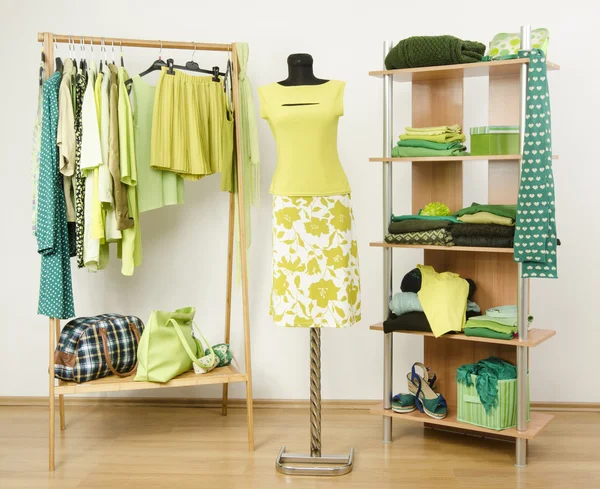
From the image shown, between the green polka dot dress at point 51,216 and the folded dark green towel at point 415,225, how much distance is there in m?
1.48

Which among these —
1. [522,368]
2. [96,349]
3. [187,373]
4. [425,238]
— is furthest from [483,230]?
[96,349]

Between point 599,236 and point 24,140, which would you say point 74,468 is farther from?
point 599,236

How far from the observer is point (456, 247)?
324 cm

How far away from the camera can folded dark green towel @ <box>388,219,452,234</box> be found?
3285mm

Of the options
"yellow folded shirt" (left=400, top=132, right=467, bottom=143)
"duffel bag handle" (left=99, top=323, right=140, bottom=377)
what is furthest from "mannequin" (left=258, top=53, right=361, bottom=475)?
"duffel bag handle" (left=99, top=323, right=140, bottom=377)

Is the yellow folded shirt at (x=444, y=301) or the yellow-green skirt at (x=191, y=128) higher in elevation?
the yellow-green skirt at (x=191, y=128)

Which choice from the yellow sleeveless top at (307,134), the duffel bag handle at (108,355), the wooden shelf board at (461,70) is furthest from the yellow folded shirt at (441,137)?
the duffel bag handle at (108,355)

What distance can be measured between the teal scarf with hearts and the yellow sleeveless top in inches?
28.8

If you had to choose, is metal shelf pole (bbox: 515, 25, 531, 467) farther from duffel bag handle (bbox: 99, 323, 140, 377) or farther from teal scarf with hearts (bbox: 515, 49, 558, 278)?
duffel bag handle (bbox: 99, 323, 140, 377)

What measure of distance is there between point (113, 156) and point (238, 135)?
22.4 inches

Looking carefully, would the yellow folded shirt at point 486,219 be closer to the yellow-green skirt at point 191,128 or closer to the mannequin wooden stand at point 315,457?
the mannequin wooden stand at point 315,457

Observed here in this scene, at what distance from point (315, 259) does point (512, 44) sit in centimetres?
123

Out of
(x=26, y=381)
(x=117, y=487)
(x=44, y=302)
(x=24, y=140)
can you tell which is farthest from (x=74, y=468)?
(x=24, y=140)

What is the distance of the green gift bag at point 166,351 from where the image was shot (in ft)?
11.1
